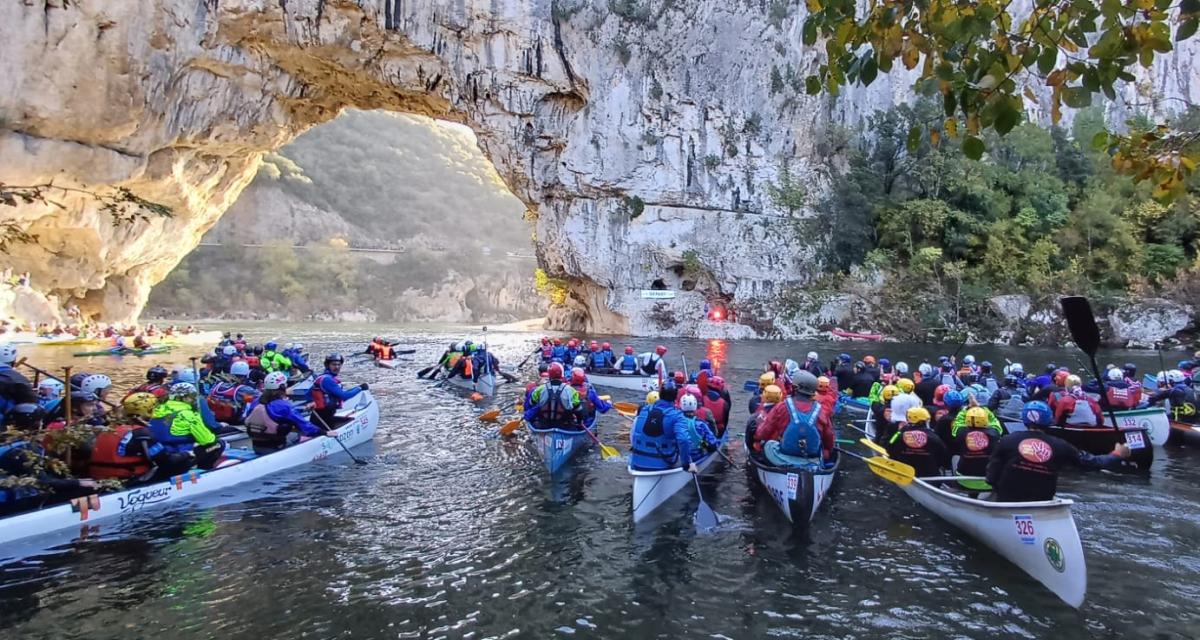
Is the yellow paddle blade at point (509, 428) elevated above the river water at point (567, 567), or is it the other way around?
the yellow paddle blade at point (509, 428)

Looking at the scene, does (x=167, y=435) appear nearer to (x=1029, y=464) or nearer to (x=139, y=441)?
(x=139, y=441)

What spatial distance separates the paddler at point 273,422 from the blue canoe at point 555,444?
3.84m

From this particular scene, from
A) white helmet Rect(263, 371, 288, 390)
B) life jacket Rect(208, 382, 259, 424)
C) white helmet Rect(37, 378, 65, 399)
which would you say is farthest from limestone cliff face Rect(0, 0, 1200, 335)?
white helmet Rect(263, 371, 288, 390)

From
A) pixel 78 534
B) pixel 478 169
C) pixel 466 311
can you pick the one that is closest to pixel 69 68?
pixel 78 534

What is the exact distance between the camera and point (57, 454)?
7293 mm

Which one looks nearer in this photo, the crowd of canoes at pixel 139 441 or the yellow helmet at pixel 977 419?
the crowd of canoes at pixel 139 441

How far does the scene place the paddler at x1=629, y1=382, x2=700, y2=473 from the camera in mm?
8648

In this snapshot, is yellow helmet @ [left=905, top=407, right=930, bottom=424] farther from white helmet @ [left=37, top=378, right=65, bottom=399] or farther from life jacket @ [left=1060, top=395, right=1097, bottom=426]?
white helmet @ [left=37, top=378, right=65, bottom=399]

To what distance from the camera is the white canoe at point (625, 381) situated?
61.6 feet

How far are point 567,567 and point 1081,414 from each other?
29.6ft

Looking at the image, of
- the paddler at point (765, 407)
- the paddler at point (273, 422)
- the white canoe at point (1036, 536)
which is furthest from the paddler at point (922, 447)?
the paddler at point (273, 422)

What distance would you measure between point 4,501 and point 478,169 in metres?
113

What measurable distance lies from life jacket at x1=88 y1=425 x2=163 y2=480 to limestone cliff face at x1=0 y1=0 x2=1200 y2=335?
23.7 meters

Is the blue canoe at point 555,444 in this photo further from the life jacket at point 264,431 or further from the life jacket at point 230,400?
the life jacket at point 230,400
